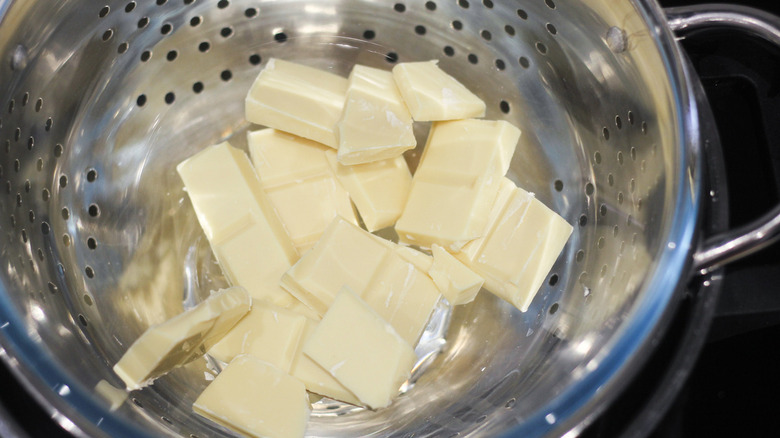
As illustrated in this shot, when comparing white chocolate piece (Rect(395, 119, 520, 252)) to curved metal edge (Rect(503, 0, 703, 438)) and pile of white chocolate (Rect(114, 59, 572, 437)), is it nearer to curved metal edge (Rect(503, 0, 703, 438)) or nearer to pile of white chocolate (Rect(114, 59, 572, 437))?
pile of white chocolate (Rect(114, 59, 572, 437))

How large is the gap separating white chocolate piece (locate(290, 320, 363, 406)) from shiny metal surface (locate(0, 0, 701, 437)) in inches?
3.8

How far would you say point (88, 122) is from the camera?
1.25 meters

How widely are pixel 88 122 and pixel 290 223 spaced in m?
0.45

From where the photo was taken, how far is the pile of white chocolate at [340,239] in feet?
3.62

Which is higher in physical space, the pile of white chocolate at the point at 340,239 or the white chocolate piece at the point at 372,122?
the white chocolate piece at the point at 372,122

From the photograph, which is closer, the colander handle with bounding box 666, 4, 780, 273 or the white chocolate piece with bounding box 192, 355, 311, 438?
the colander handle with bounding box 666, 4, 780, 273

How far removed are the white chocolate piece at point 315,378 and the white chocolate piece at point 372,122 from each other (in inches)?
13.9

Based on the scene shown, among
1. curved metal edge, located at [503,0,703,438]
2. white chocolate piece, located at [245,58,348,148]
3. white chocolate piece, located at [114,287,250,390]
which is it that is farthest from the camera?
white chocolate piece, located at [245,58,348,148]

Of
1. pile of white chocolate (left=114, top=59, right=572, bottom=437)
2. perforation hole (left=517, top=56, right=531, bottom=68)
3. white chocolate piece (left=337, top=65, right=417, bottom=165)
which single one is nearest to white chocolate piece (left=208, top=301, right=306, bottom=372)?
pile of white chocolate (left=114, top=59, right=572, bottom=437)

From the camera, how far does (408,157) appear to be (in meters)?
1.46

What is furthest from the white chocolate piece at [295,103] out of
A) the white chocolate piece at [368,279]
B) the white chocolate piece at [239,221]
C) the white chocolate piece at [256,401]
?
the white chocolate piece at [256,401]

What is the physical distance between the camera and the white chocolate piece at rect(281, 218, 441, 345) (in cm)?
122

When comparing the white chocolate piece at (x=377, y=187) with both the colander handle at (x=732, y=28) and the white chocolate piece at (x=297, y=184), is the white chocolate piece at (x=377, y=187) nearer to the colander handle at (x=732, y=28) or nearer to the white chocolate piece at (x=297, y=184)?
the white chocolate piece at (x=297, y=184)

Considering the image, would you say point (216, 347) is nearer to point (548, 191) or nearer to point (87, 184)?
point (87, 184)
